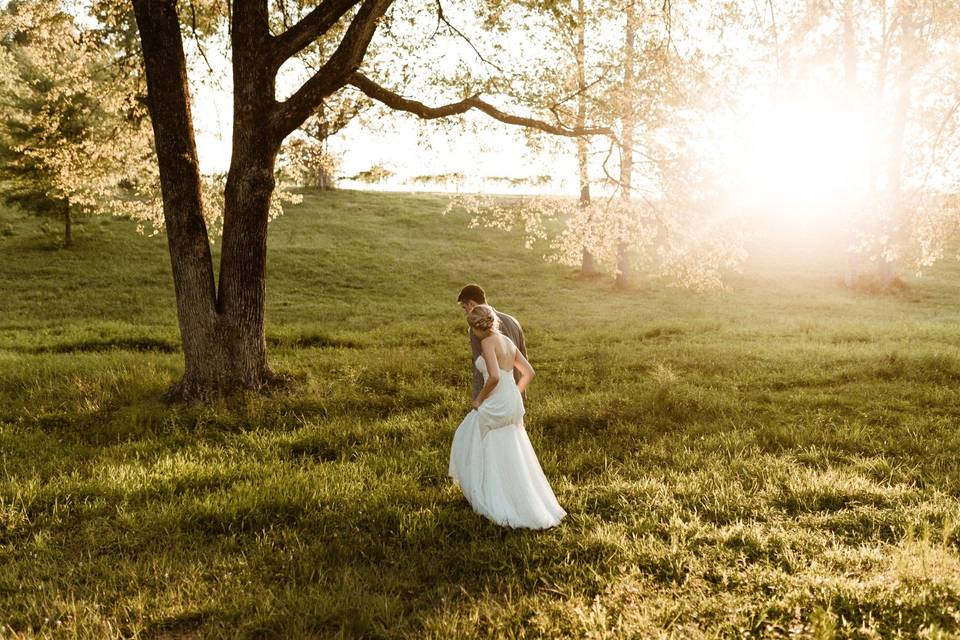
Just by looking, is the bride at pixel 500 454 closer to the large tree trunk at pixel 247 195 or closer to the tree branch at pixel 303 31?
the large tree trunk at pixel 247 195

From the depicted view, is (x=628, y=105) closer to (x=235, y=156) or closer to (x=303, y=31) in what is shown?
(x=303, y=31)

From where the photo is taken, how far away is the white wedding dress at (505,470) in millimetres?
5902

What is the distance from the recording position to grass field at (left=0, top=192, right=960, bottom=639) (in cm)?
439

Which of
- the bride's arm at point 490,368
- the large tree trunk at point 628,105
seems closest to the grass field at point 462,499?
the bride's arm at point 490,368

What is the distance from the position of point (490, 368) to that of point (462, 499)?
5.00 feet

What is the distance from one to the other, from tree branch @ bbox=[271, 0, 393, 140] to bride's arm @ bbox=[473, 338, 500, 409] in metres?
6.29

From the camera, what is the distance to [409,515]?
5.98 m

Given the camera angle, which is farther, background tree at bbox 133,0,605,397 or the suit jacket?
background tree at bbox 133,0,605,397

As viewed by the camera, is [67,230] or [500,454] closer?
[500,454]

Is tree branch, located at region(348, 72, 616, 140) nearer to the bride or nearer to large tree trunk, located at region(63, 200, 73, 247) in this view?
the bride

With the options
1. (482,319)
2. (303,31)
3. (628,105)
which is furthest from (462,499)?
(628,105)

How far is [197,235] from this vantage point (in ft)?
33.9

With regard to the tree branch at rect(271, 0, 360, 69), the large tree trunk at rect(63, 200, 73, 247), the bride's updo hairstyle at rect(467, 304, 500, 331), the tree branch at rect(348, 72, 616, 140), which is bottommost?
the bride's updo hairstyle at rect(467, 304, 500, 331)

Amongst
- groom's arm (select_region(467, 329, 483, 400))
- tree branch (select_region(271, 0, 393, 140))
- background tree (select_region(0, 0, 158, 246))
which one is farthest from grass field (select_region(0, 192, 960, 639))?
tree branch (select_region(271, 0, 393, 140))
